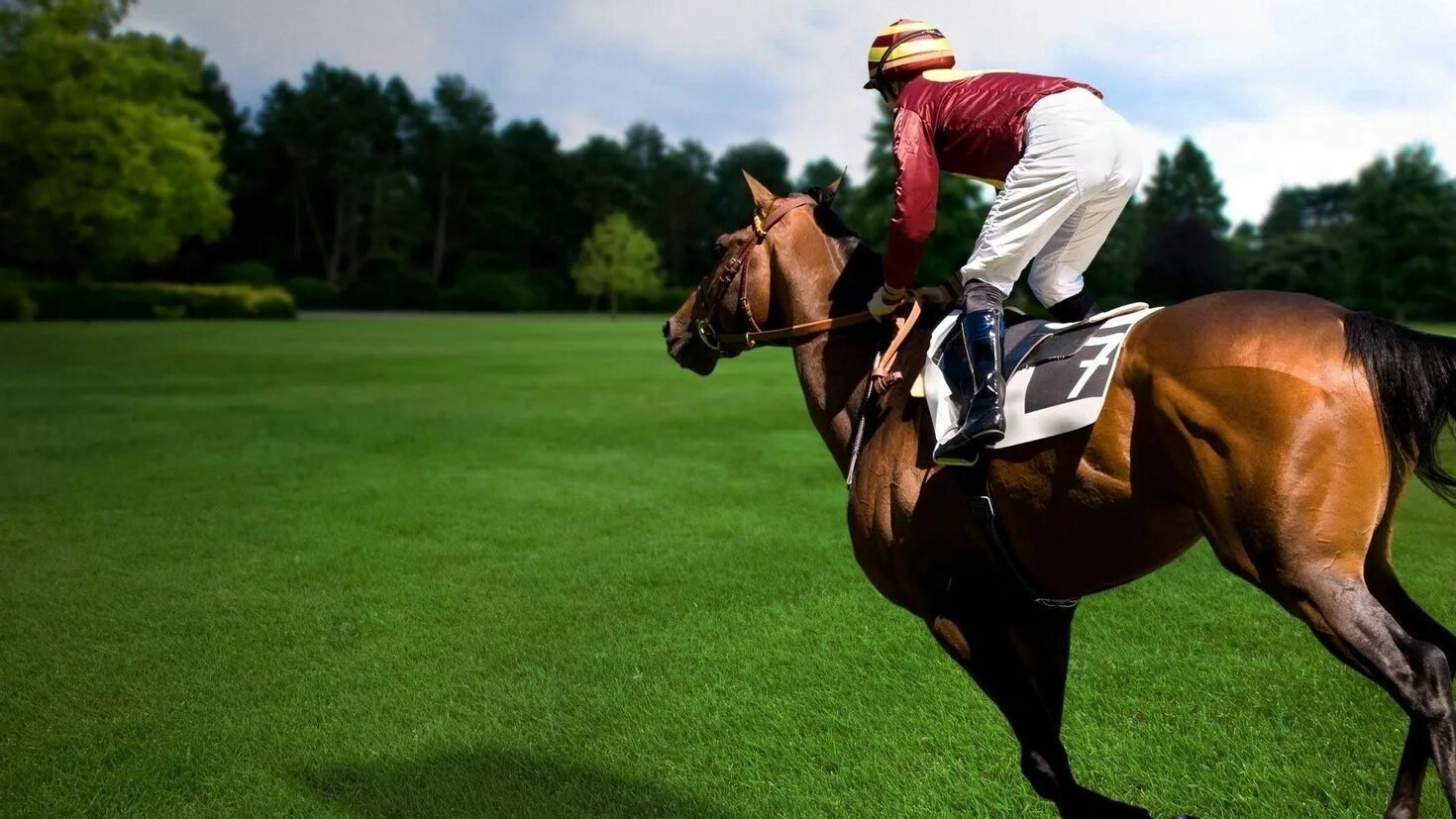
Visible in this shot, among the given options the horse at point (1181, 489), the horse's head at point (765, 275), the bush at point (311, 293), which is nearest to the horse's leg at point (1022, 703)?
the horse at point (1181, 489)

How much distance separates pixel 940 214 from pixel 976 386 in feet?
187

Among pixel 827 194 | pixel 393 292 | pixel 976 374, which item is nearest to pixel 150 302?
pixel 393 292

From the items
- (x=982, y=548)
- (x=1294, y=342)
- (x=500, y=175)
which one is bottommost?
(x=982, y=548)

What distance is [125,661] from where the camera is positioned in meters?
5.69

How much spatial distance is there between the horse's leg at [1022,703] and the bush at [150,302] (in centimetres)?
4960

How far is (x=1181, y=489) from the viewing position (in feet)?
9.44

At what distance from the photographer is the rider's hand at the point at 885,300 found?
3.65 metres

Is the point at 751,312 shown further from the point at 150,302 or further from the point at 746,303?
the point at 150,302

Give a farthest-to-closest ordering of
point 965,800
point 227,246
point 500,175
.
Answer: point 500,175 < point 227,246 < point 965,800

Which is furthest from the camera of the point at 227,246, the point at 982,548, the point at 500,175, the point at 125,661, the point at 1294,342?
the point at 500,175

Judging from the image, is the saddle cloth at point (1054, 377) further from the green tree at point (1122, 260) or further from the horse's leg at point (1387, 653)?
the green tree at point (1122, 260)

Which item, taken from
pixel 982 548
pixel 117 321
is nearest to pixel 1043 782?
pixel 982 548

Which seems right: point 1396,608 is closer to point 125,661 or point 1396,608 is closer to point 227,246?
point 125,661

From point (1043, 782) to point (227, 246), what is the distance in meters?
84.3
